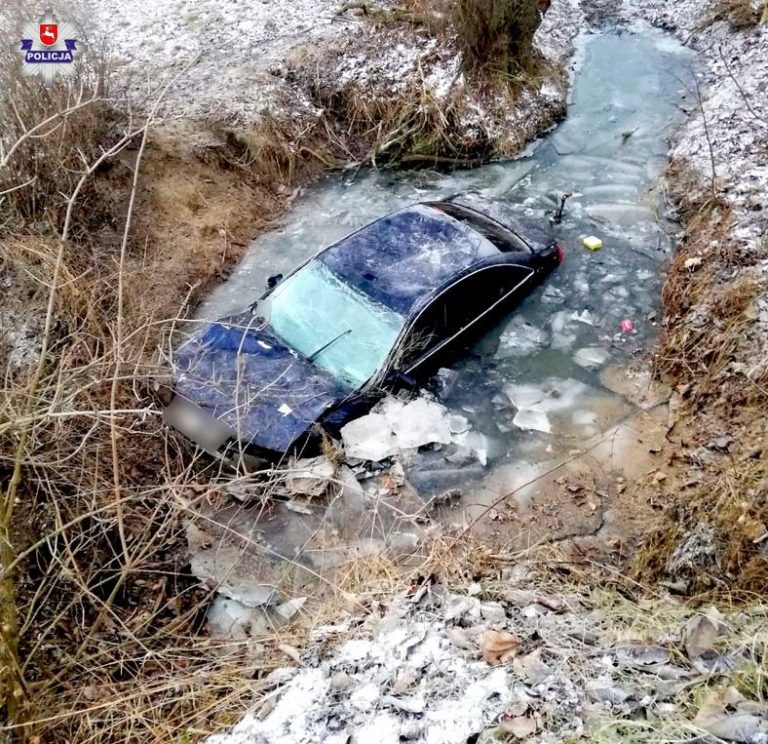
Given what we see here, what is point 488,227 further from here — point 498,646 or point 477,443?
point 498,646

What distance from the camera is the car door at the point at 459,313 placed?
5.46m

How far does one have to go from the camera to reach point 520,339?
652cm

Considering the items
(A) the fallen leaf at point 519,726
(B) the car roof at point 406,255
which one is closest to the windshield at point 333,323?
(B) the car roof at point 406,255

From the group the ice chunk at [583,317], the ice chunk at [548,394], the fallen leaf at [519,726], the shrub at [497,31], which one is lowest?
the ice chunk at [548,394]

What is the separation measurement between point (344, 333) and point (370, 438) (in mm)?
909

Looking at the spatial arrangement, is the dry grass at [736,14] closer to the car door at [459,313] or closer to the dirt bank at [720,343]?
the dirt bank at [720,343]

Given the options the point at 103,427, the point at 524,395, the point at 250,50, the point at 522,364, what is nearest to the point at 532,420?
the point at 524,395

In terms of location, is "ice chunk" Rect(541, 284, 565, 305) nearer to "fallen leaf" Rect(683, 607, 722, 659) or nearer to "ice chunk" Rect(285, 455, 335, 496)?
"ice chunk" Rect(285, 455, 335, 496)

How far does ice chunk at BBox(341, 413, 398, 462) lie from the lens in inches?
200

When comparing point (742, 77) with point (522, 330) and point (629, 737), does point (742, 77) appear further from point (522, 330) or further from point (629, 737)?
point (629, 737)

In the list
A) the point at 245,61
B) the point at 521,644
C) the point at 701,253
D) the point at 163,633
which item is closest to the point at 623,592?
the point at 521,644

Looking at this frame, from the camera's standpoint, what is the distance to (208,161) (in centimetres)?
817

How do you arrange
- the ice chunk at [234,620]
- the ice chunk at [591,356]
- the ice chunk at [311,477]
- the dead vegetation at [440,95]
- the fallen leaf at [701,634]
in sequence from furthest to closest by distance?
the dead vegetation at [440,95]
the ice chunk at [591,356]
the ice chunk at [311,477]
the ice chunk at [234,620]
the fallen leaf at [701,634]

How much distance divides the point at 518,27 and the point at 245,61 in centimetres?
395
